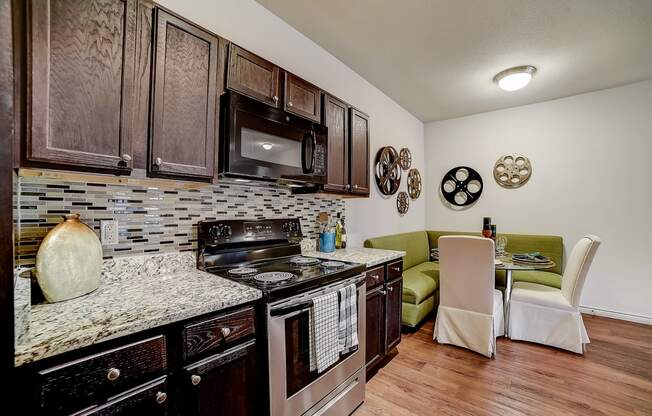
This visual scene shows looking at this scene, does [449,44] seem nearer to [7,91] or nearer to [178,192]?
[178,192]

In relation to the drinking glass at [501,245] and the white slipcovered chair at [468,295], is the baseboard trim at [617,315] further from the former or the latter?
the white slipcovered chair at [468,295]

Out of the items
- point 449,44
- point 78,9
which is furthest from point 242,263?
point 449,44

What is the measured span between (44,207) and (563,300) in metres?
3.76

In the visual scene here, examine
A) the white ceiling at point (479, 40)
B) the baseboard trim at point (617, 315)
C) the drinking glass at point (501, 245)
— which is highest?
the white ceiling at point (479, 40)

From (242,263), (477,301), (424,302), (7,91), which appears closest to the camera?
(7,91)

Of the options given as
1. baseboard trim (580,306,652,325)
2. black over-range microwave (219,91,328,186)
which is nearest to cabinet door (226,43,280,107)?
black over-range microwave (219,91,328,186)

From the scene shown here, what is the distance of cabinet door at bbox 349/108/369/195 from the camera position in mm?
2459

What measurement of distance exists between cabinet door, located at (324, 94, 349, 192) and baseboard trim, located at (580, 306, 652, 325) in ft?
12.0

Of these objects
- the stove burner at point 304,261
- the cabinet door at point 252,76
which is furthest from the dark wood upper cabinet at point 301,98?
the stove burner at point 304,261

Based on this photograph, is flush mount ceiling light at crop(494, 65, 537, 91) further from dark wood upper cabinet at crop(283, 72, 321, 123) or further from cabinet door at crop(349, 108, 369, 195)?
dark wood upper cabinet at crop(283, 72, 321, 123)

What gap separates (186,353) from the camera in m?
1.02

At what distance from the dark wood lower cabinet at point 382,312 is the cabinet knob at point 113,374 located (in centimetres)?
151

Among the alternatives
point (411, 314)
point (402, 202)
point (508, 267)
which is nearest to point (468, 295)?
point (508, 267)

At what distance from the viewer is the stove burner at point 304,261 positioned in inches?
74.2
